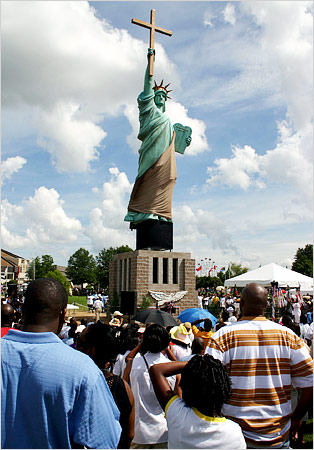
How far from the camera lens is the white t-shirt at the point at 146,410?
12.0 ft

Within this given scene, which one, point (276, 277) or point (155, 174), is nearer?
point (276, 277)

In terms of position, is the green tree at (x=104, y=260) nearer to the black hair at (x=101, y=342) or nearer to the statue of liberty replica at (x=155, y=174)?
the statue of liberty replica at (x=155, y=174)

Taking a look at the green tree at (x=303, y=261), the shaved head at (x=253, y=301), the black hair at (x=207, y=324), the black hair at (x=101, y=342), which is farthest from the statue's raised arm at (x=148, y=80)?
the green tree at (x=303, y=261)

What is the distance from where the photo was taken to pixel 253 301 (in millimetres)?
3045

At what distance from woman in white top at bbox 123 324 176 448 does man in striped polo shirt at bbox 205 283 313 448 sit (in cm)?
98

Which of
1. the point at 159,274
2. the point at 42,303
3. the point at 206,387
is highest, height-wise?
the point at 159,274

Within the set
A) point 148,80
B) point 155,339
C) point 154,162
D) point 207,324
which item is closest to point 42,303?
point 155,339

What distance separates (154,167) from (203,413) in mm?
20921

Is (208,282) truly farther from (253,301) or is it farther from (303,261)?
(253,301)

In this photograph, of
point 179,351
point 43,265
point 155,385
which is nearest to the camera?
point 155,385

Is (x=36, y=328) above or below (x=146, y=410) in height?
above

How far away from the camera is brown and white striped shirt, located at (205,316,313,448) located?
2.72 metres

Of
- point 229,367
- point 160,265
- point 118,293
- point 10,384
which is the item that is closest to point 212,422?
point 229,367

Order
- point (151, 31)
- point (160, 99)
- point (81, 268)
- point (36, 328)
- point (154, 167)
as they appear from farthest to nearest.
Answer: point (81, 268) → point (160, 99) → point (154, 167) → point (151, 31) → point (36, 328)
